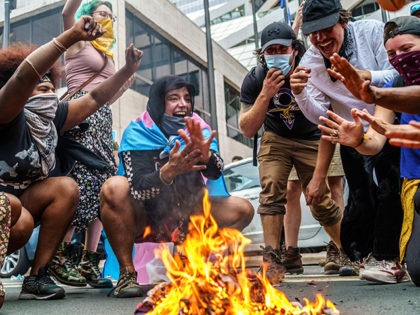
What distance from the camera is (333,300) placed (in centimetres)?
254

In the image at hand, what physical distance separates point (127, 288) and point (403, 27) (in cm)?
224

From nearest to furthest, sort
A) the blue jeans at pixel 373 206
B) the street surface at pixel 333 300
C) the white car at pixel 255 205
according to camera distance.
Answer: the street surface at pixel 333 300
the blue jeans at pixel 373 206
the white car at pixel 255 205

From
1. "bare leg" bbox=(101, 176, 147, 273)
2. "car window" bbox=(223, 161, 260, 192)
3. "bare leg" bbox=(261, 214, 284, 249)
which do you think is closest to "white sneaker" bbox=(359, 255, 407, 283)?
"bare leg" bbox=(261, 214, 284, 249)

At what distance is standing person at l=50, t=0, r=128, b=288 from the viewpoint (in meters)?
3.57

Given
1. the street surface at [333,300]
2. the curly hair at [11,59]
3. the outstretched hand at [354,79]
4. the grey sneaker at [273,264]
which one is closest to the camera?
the street surface at [333,300]

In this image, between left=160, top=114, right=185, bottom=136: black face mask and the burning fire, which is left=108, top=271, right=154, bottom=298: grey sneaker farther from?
left=160, top=114, right=185, bottom=136: black face mask

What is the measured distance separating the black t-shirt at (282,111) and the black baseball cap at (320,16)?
0.56 metres

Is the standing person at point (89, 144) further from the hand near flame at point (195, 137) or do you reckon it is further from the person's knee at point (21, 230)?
the hand near flame at point (195, 137)

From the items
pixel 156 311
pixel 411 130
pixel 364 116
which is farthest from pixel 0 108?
pixel 411 130

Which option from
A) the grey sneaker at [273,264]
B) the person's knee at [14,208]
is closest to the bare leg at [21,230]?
the person's knee at [14,208]

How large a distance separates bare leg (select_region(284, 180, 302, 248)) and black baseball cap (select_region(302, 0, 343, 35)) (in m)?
1.68

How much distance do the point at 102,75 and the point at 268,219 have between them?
1.83 m

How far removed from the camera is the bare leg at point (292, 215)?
439 centimetres

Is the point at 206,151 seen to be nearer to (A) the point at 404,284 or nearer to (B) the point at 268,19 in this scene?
(A) the point at 404,284
